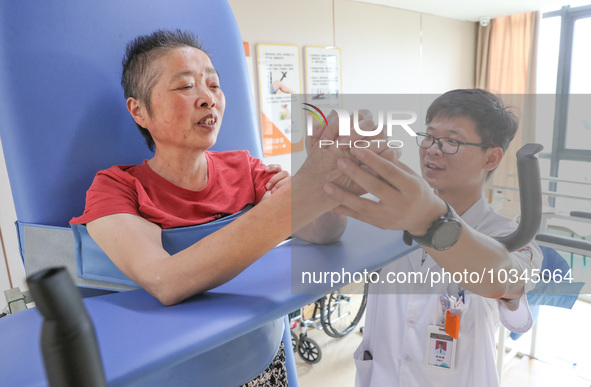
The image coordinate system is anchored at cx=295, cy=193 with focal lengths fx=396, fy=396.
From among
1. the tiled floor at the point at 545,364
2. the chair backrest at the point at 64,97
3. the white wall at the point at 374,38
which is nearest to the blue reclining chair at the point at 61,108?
the chair backrest at the point at 64,97

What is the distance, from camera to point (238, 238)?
0.34 m

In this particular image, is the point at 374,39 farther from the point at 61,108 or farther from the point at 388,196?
the point at 388,196

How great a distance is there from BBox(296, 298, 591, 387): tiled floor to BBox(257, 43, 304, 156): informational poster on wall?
1.11m

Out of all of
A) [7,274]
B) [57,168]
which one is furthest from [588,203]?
[7,274]

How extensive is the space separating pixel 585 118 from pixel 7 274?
59.7 inches

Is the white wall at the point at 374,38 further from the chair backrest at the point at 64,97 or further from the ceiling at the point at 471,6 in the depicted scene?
the chair backrest at the point at 64,97

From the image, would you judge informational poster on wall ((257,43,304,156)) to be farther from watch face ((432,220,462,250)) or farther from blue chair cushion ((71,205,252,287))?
watch face ((432,220,462,250))

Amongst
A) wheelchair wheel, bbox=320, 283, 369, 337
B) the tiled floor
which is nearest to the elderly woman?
the tiled floor

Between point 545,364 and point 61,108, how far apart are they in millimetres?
2146

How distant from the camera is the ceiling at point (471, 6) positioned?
2033 millimetres

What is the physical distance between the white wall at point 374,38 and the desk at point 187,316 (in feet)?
5.41

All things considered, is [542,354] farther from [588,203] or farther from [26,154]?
[26,154]

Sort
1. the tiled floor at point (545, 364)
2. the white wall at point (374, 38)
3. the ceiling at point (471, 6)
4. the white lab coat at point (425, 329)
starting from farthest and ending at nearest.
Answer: the ceiling at point (471, 6) → the white wall at point (374, 38) → the tiled floor at point (545, 364) → the white lab coat at point (425, 329)

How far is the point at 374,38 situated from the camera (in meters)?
2.31
